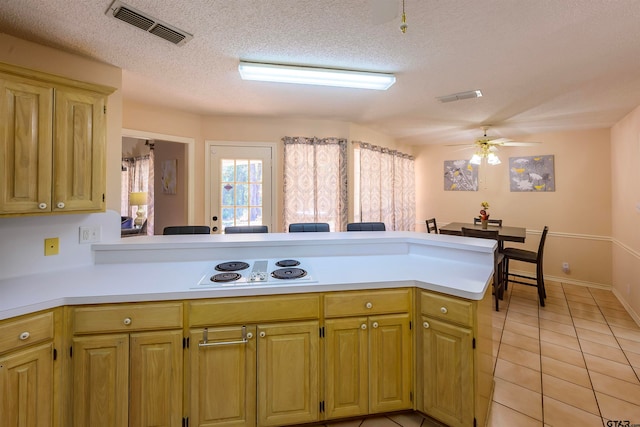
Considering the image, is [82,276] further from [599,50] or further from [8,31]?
[599,50]

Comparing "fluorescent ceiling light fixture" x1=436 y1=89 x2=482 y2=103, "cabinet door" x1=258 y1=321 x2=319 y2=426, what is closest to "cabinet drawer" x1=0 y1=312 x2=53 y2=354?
"cabinet door" x1=258 y1=321 x2=319 y2=426

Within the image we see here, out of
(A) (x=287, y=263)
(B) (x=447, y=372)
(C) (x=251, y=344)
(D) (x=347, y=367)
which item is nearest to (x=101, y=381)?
(C) (x=251, y=344)

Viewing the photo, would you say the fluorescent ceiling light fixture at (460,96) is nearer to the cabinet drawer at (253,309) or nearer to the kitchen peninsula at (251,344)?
the kitchen peninsula at (251,344)

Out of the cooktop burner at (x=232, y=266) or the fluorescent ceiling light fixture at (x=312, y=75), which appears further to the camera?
the fluorescent ceiling light fixture at (x=312, y=75)

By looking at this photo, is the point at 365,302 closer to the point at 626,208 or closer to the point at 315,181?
the point at 315,181

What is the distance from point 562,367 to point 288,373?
2.29m

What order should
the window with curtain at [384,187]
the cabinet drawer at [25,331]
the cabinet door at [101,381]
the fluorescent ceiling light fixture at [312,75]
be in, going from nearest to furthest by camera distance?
the cabinet drawer at [25,331] < the cabinet door at [101,381] < the fluorescent ceiling light fixture at [312,75] < the window with curtain at [384,187]

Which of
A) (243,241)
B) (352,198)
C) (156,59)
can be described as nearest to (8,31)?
(156,59)

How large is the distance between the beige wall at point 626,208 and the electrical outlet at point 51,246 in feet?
17.5

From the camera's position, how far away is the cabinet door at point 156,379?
4.77 feet

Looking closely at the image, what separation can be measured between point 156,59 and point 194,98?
872 mm

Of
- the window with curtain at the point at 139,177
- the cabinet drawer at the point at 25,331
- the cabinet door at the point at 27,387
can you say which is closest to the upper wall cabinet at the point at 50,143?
the cabinet drawer at the point at 25,331

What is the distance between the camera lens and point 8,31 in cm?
175

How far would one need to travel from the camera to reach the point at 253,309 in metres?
1.54
